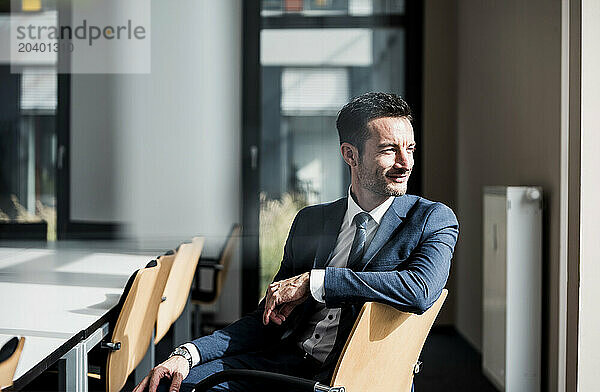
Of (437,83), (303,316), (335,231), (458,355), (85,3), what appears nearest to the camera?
(303,316)

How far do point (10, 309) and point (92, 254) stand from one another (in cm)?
40

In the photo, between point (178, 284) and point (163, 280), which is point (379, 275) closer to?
point (163, 280)

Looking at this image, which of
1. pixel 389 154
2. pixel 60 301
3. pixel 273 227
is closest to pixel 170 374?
pixel 60 301

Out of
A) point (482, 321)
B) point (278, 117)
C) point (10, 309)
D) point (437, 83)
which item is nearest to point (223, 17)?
point (278, 117)

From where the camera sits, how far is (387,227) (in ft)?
7.04

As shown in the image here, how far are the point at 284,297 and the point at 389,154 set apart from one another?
0.55 metres

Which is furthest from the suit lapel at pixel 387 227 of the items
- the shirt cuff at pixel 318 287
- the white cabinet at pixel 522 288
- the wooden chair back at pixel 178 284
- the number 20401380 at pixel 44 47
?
the number 20401380 at pixel 44 47

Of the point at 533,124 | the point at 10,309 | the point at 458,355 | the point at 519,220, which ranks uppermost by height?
the point at 533,124

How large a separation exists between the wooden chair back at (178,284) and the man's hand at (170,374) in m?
0.71

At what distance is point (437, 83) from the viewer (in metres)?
3.12

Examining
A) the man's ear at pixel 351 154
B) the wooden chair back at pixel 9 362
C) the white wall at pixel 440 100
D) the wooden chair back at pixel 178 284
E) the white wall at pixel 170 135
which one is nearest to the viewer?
the wooden chair back at pixel 9 362

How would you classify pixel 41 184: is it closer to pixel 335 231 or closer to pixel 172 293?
pixel 172 293

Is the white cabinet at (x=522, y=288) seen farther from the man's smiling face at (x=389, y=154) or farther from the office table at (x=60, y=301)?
the office table at (x=60, y=301)

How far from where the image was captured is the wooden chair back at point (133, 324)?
2.26m
